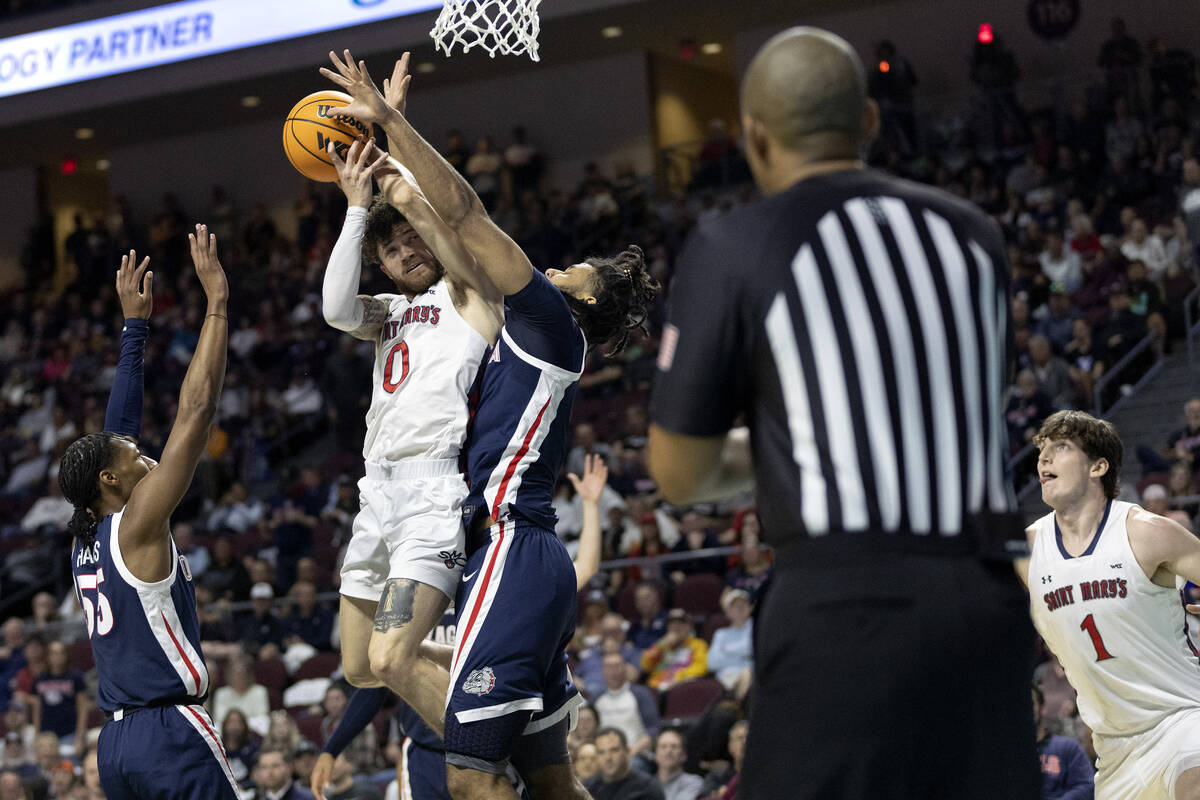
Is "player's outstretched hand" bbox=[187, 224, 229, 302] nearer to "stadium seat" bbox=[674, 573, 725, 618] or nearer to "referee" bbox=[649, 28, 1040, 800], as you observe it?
"referee" bbox=[649, 28, 1040, 800]

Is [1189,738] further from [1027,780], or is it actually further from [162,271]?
[162,271]

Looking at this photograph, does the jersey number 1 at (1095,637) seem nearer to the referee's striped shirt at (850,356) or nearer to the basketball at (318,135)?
the referee's striped shirt at (850,356)

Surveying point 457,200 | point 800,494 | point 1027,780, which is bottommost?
→ point 1027,780

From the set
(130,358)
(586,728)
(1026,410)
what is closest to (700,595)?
(586,728)

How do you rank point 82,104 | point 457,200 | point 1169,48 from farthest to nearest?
point 82,104 < point 1169,48 < point 457,200

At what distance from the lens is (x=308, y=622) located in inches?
551

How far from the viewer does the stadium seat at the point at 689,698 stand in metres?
10.8

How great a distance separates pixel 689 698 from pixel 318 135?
6.77 metres

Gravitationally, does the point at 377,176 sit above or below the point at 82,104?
below

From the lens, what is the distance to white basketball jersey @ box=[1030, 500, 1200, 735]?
535cm

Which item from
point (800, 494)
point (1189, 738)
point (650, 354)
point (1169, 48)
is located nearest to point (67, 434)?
point (650, 354)

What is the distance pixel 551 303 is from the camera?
4.56 m

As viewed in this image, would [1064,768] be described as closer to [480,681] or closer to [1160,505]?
[1160,505]

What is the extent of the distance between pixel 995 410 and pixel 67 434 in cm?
1877
